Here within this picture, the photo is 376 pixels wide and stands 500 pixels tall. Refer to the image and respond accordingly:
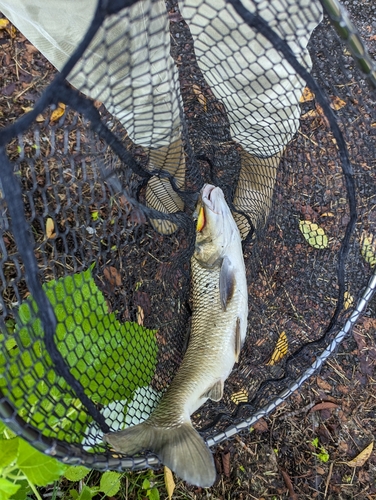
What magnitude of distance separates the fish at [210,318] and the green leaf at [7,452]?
1.14 feet

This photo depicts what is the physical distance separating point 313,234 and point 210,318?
650 millimetres

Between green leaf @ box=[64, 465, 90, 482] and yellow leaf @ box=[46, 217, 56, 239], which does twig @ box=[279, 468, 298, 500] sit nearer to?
green leaf @ box=[64, 465, 90, 482]

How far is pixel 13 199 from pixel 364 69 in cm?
82

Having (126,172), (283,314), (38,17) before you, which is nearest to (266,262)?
(283,314)

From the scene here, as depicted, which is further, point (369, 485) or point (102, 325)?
point (369, 485)

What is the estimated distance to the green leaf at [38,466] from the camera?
113 cm

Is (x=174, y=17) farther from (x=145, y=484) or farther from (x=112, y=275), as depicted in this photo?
(x=145, y=484)

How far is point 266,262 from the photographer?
1.94m

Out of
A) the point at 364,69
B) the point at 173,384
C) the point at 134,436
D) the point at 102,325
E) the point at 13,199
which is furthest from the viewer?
the point at 173,384

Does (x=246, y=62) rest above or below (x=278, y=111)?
above

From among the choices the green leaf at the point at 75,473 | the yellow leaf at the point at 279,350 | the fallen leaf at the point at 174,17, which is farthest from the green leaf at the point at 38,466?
the fallen leaf at the point at 174,17

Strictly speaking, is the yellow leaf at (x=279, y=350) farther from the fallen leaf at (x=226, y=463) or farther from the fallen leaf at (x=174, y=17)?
the fallen leaf at (x=174, y=17)

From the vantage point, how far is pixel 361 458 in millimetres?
1917

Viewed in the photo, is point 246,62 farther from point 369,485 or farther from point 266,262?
point 369,485
